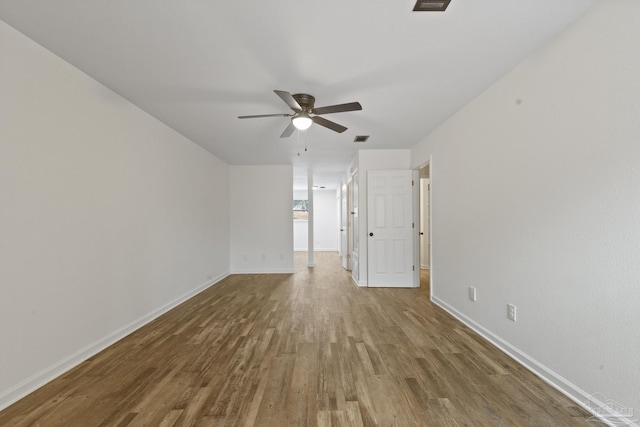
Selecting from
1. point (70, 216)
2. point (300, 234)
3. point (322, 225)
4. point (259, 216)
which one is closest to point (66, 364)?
point (70, 216)

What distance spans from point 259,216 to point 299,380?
464 centimetres

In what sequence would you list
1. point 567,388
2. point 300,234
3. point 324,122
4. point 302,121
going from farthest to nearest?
point 300,234 < point 324,122 < point 302,121 < point 567,388

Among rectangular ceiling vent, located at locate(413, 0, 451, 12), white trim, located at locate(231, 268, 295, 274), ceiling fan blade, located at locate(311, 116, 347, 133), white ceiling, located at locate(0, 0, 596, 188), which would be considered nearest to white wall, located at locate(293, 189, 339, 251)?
white trim, located at locate(231, 268, 295, 274)

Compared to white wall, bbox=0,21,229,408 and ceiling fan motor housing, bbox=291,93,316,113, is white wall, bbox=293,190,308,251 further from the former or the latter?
ceiling fan motor housing, bbox=291,93,316,113

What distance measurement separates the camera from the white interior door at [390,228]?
4910 millimetres

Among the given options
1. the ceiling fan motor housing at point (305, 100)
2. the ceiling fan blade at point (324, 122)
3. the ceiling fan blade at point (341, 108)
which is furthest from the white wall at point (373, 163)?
the ceiling fan blade at point (341, 108)

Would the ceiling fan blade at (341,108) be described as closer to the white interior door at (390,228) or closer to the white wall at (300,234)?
the white interior door at (390,228)

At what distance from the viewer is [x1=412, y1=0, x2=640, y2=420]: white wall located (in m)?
1.52

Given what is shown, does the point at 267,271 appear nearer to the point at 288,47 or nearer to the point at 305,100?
the point at 305,100

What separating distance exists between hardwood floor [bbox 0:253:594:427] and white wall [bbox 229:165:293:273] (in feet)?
9.70

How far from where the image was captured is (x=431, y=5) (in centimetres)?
165

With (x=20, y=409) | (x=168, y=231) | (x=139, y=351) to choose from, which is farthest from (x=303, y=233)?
(x=20, y=409)

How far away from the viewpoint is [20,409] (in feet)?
5.69

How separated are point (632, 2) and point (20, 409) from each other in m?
4.11
